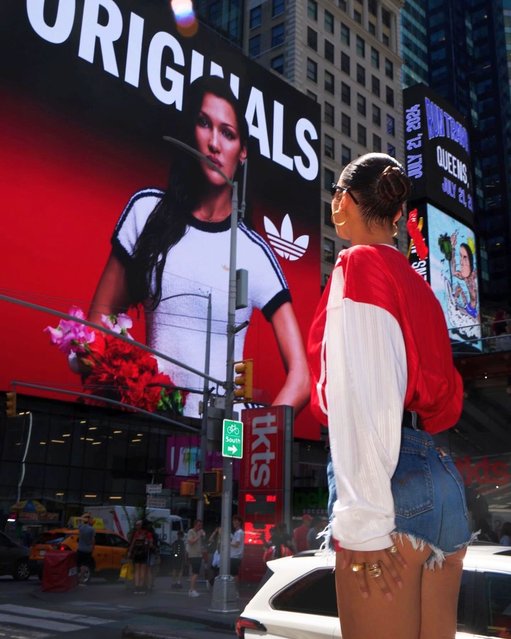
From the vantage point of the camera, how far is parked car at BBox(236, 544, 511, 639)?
4535 millimetres

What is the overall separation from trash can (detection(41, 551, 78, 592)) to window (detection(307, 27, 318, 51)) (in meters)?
52.2

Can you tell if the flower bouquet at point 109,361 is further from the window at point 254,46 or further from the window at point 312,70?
the window at point 254,46

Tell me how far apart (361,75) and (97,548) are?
53.9 meters


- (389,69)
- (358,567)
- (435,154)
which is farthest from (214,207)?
(358,567)

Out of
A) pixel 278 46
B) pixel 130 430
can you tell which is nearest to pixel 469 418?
pixel 130 430

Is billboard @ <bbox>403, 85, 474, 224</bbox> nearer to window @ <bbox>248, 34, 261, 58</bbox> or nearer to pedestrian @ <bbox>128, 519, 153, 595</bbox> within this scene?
pedestrian @ <bbox>128, 519, 153, 595</bbox>


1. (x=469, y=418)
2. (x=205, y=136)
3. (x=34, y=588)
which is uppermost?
(x=205, y=136)

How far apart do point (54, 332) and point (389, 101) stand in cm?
4619

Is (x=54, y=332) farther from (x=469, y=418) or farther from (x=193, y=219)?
(x=469, y=418)

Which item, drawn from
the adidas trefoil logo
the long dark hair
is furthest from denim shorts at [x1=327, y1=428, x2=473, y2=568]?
the adidas trefoil logo

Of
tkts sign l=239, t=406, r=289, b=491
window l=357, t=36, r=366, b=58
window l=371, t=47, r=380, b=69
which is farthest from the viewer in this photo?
window l=371, t=47, r=380, b=69

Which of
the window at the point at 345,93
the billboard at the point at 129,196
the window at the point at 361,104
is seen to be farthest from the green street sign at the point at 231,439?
the window at the point at 361,104

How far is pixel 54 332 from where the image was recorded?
32.6 metres

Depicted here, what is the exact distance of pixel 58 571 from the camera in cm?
1784
